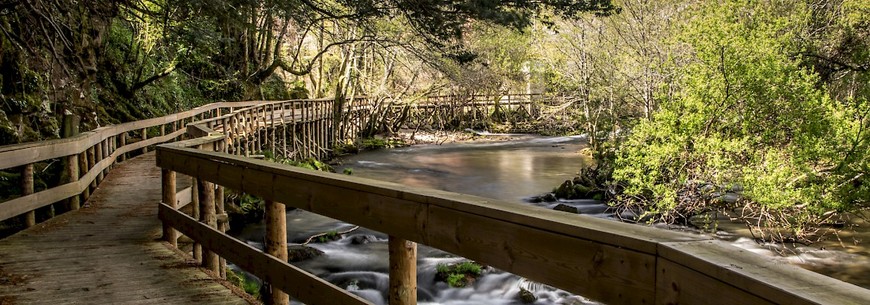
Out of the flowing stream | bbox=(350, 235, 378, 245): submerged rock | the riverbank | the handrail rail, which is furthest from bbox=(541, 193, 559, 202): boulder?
the riverbank

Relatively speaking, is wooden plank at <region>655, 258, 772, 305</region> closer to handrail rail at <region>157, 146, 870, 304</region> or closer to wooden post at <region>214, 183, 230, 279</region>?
handrail rail at <region>157, 146, 870, 304</region>

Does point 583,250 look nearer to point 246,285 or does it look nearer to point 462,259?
point 246,285

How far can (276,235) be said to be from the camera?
406 centimetres

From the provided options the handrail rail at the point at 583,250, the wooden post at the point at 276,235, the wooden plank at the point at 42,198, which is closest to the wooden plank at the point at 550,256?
the handrail rail at the point at 583,250

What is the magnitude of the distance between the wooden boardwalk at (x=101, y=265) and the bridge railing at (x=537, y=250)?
91 centimetres

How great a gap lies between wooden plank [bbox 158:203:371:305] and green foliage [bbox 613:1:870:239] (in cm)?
1061

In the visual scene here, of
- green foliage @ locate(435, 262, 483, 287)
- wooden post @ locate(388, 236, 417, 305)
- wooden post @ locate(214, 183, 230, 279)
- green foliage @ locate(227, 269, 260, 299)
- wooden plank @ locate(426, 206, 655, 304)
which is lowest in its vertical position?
green foliage @ locate(435, 262, 483, 287)

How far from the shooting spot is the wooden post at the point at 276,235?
158 inches

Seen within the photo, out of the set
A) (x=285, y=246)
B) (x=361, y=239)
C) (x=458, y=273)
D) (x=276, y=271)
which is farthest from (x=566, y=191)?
(x=276, y=271)

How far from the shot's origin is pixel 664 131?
13.9m

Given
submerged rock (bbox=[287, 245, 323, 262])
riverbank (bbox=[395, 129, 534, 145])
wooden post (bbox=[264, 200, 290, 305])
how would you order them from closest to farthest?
1. wooden post (bbox=[264, 200, 290, 305])
2. submerged rock (bbox=[287, 245, 323, 262])
3. riverbank (bbox=[395, 129, 534, 145])

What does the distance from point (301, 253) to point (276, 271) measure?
8868 mm

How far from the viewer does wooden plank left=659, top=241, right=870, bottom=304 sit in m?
1.31

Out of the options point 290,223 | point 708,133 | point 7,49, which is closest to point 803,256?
point 708,133
